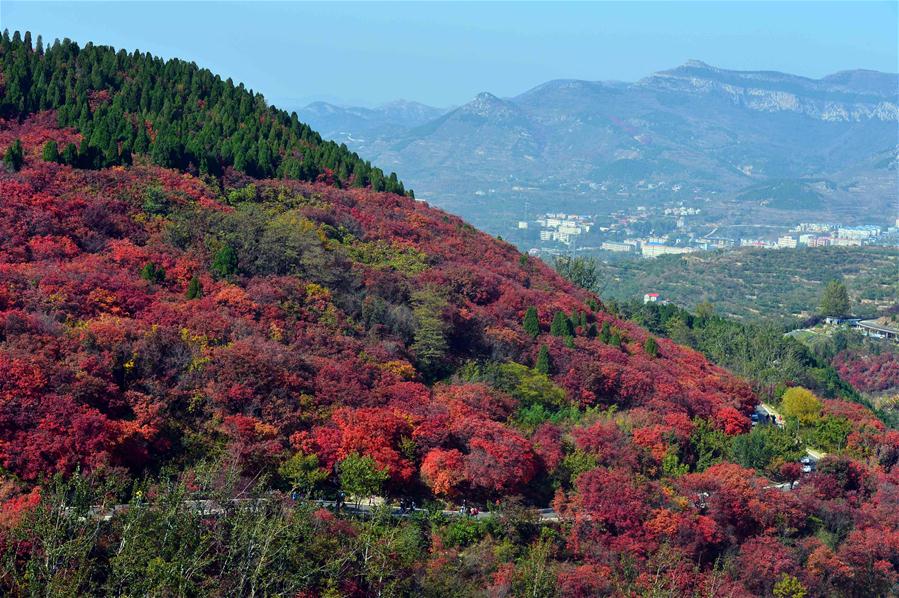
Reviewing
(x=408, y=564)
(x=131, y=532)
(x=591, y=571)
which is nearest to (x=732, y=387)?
(x=591, y=571)

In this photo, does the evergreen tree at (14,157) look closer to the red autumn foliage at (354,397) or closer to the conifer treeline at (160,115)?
the red autumn foliage at (354,397)

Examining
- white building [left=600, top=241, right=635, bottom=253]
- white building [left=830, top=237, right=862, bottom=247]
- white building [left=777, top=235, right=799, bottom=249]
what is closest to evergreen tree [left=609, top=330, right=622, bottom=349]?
white building [left=600, top=241, right=635, bottom=253]

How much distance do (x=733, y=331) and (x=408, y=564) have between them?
39.7m

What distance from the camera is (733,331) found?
58.3m

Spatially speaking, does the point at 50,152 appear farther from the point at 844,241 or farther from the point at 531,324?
the point at 844,241

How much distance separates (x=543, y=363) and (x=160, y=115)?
70.5ft

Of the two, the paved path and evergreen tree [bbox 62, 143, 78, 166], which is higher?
evergreen tree [bbox 62, 143, 78, 166]

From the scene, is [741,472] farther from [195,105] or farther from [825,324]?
[825,324]

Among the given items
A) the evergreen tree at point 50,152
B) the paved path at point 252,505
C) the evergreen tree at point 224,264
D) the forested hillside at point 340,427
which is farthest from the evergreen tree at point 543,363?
the evergreen tree at point 50,152

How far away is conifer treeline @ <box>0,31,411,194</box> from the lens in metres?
41.0

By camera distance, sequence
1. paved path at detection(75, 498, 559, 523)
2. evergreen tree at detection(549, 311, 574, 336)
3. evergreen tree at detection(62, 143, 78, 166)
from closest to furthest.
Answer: paved path at detection(75, 498, 559, 523)
evergreen tree at detection(62, 143, 78, 166)
evergreen tree at detection(549, 311, 574, 336)

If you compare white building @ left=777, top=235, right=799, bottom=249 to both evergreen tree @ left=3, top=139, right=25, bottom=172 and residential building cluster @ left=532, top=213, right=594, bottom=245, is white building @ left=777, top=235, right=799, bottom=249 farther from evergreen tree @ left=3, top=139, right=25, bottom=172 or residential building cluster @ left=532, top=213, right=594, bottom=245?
evergreen tree @ left=3, top=139, right=25, bottom=172

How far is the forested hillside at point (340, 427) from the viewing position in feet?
69.4

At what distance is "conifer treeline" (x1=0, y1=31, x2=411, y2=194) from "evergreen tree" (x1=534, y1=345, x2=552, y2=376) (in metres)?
15.2
